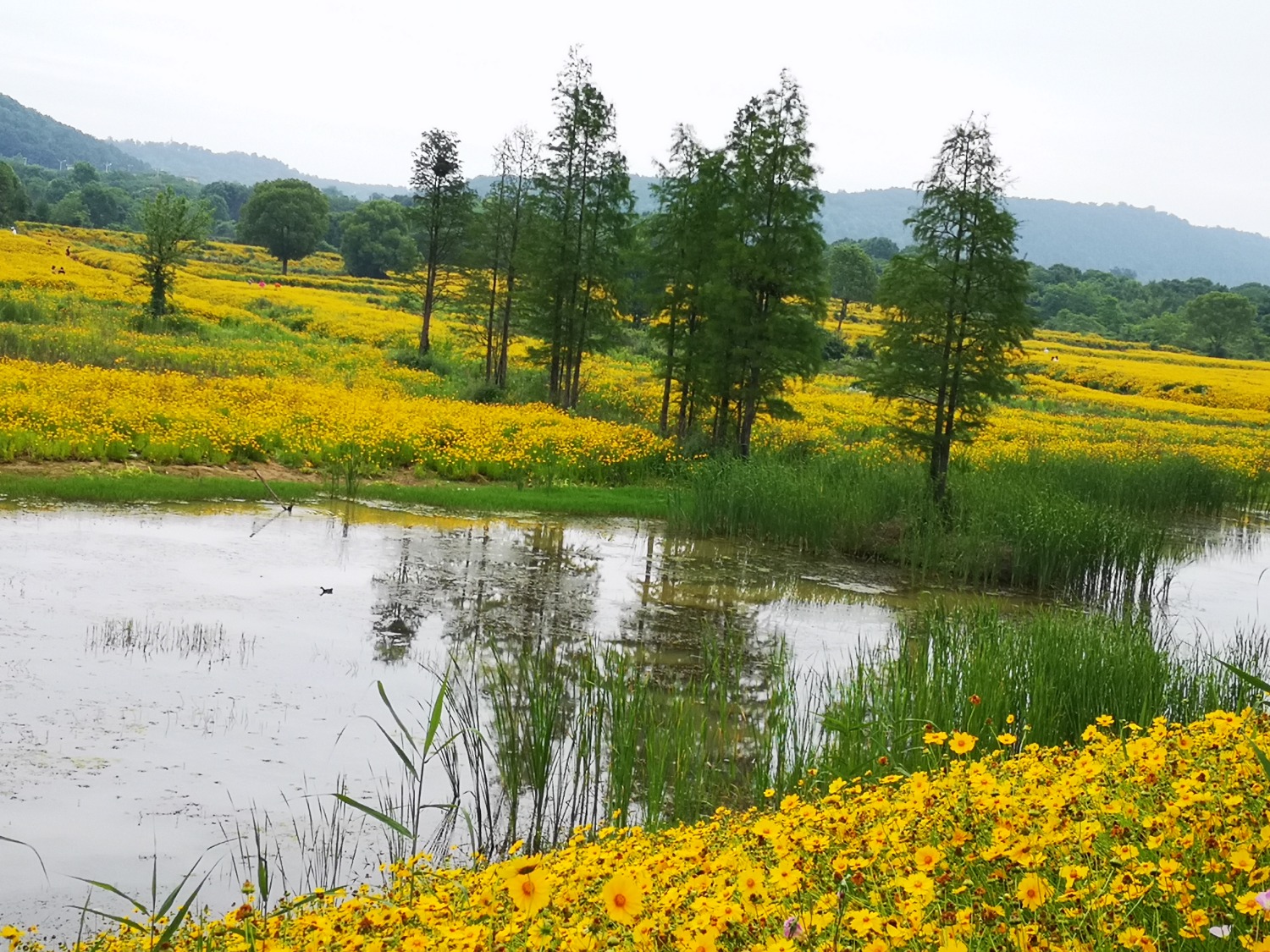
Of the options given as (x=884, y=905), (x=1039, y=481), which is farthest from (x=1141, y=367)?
(x=884, y=905)

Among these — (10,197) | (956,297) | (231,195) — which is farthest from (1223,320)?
(231,195)

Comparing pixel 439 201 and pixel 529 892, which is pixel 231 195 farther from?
pixel 529 892

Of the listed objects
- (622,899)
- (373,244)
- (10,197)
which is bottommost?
(622,899)

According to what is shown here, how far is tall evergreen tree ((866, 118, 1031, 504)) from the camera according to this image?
1816cm

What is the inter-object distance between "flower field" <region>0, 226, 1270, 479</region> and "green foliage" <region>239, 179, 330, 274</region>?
24670mm

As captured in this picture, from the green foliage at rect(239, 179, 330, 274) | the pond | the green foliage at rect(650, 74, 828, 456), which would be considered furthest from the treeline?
the pond

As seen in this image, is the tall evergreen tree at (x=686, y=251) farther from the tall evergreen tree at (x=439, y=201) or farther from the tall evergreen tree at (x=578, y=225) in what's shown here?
the tall evergreen tree at (x=439, y=201)

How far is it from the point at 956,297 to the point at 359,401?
15.0 meters

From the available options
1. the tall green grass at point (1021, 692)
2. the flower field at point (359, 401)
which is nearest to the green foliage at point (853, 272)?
the flower field at point (359, 401)

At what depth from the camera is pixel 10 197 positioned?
287 feet

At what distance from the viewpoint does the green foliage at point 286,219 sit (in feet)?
309

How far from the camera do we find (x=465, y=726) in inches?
284

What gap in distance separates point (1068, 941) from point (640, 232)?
29.8 m

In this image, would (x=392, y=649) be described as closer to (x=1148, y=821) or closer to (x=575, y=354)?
(x=1148, y=821)
